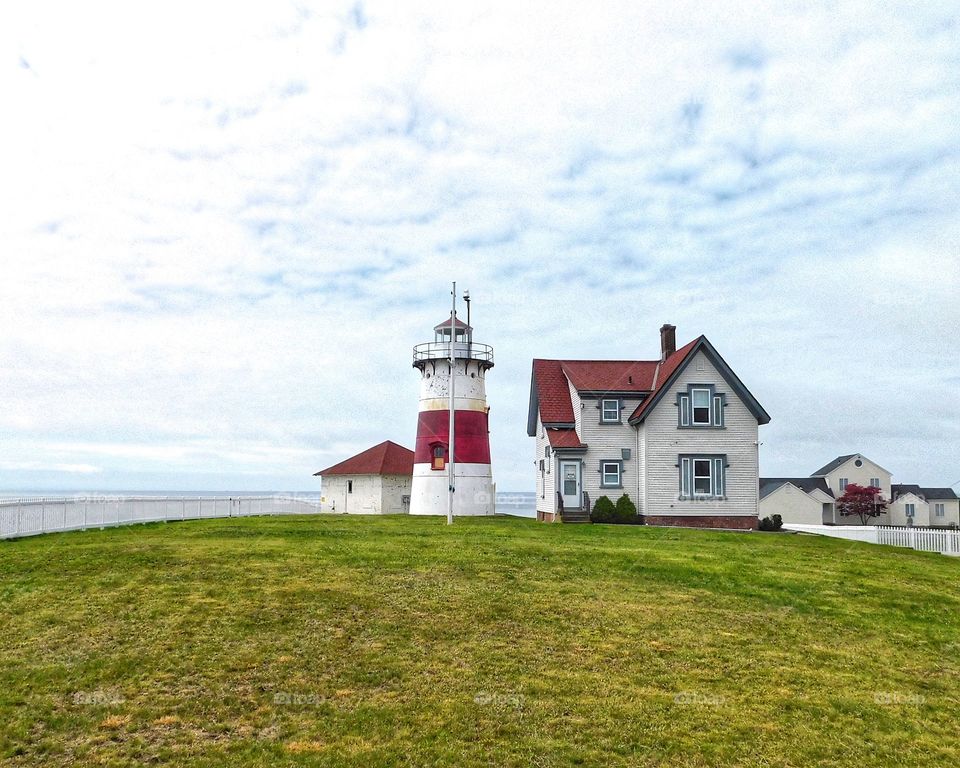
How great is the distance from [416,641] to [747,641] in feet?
17.4

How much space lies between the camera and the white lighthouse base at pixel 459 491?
42.2 meters

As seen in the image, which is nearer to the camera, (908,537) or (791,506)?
(908,537)

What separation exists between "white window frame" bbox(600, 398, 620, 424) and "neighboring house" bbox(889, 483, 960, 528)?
5581 cm

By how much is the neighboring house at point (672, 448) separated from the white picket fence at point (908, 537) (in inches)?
155

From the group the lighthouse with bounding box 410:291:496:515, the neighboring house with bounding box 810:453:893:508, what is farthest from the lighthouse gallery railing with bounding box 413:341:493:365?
the neighboring house with bounding box 810:453:893:508

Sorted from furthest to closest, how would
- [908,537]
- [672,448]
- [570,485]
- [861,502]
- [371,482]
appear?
[861,502] → [371,482] → [570,485] → [672,448] → [908,537]

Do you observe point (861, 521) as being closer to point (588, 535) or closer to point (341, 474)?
point (341, 474)

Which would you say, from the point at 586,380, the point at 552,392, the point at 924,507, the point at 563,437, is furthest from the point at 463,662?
the point at 924,507

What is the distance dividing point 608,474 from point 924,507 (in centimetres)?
5851

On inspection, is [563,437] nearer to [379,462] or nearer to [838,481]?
[379,462]

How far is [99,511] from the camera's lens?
2681 cm

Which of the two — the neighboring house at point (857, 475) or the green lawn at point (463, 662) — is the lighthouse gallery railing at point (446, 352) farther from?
the neighboring house at point (857, 475)

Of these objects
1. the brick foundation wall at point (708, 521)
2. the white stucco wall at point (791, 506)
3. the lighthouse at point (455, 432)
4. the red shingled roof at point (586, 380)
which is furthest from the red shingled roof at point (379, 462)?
the white stucco wall at point (791, 506)

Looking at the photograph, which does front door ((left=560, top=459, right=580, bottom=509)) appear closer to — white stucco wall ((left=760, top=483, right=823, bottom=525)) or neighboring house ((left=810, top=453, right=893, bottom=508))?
white stucco wall ((left=760, top=483, right=823, bottom=525))
